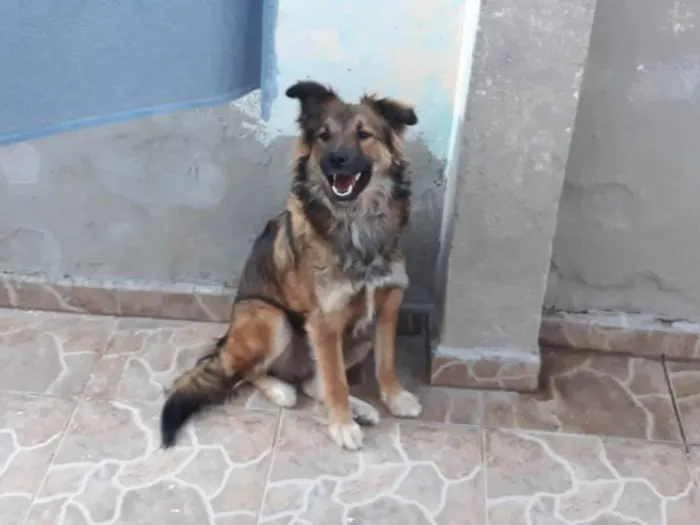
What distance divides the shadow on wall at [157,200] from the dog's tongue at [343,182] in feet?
1.39

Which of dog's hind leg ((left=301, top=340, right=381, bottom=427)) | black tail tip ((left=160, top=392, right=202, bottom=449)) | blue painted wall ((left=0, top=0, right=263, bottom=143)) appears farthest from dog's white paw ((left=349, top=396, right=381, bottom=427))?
blue painted wall ((left=0, top=0, right=263, bottom=143))

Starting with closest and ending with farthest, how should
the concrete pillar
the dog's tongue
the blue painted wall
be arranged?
1. the blue painted wall
2. the concrete pillar
3. the dog's tongue

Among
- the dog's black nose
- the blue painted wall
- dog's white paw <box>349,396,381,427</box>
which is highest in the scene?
the blue painted wall

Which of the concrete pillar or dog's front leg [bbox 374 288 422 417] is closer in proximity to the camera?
the concrete pillar

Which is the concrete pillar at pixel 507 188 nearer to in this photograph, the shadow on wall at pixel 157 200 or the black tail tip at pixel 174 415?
the shadow on wall at pixel 157 200

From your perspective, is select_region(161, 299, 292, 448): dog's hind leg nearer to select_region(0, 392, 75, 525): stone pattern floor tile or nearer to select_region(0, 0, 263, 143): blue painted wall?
select_region(0, 392, 75, 525): stone pattern floor tile

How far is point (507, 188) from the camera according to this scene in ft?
6.44

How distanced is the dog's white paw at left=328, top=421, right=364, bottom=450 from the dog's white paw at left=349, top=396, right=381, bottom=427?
7cm

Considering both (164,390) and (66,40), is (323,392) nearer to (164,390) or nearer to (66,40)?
(164,390)

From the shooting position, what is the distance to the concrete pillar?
69.9 inches

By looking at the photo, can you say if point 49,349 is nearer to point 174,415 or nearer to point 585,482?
point 174,415

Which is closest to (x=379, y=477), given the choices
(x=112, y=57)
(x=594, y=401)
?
(x=594, y=401)

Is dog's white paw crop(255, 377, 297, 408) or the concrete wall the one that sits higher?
the concrete wall

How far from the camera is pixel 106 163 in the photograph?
2.34m
